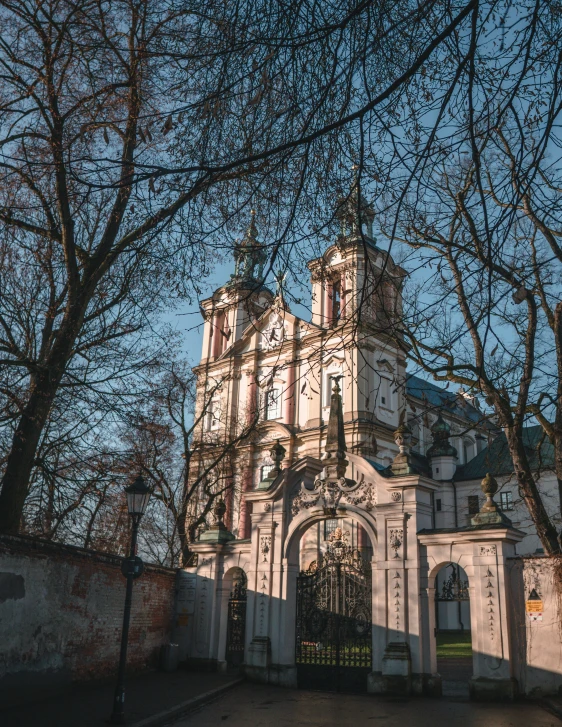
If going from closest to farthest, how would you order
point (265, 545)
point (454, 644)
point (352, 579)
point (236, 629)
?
point (352, 579) < point (265, 545) < point (236, 629) < point (454, 644)

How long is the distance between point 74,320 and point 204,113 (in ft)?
21.4

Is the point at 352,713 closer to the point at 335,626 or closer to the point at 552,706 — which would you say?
the point at 335,626

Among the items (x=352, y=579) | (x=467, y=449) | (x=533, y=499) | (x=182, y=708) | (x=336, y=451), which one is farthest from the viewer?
(x=467, y=449)

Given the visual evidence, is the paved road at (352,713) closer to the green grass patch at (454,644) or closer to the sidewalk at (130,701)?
the sidewalk at (130,701)

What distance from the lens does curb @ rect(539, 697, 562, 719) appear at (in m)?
10.8

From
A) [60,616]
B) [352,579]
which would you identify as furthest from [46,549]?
[352,579]

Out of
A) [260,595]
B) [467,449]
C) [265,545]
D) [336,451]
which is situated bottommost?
[260,595]

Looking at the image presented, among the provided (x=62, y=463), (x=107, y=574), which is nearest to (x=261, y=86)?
(x=62, y=463)

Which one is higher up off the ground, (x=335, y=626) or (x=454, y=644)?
(x=335, y=626)

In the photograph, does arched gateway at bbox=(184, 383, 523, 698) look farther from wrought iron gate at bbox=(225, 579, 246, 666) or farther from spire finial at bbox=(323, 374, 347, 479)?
wrought iron gate at bbox=(225, 579, 246, 666)

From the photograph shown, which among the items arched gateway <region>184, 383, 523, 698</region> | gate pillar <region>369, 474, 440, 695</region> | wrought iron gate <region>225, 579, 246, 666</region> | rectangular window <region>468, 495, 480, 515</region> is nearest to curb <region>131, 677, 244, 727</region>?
arched gateway <region>184, 383, 523, 698</region>

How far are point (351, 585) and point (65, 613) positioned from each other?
5789mm

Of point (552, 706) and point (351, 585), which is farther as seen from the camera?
point (351, 585)

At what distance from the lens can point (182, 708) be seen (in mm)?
11266
